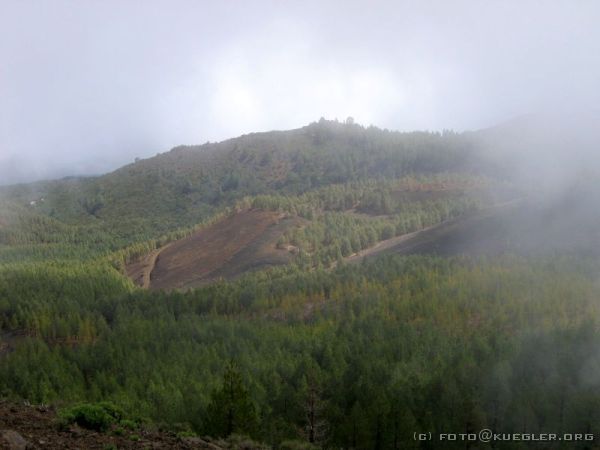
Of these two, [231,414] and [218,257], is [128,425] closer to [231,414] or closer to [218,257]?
[231,414]

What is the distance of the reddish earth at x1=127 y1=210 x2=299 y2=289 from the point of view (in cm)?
16338

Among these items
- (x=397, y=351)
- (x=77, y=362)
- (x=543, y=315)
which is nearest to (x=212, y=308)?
(x=77, y=362)

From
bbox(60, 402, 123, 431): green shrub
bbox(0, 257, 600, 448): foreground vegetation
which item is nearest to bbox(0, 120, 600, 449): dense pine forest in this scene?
bbox(60, 402, 123, 431): green shrub

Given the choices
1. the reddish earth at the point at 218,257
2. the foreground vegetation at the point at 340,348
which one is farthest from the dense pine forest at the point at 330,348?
the reddish earth at the point at 218,257

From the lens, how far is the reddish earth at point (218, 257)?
163 meters

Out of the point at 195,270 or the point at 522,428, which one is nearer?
the point at 522,428

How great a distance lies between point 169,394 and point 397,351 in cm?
3615

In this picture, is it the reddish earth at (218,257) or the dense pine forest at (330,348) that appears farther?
the reddish earth at (218,257)

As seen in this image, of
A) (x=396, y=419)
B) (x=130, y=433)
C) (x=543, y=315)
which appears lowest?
(x=543, y=315)

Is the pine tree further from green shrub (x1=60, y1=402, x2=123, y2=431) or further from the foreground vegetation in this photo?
green shrub (x1=60, y1=402, x2=123, y2=431)

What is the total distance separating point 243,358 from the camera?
79.7 metres

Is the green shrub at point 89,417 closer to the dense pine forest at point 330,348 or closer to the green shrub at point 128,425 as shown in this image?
the dense pine forest at point 330,348

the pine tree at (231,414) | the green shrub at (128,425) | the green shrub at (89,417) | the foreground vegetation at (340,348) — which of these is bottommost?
the foreground vegetation at (340,348)

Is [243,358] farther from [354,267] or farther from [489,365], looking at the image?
[354,267]
